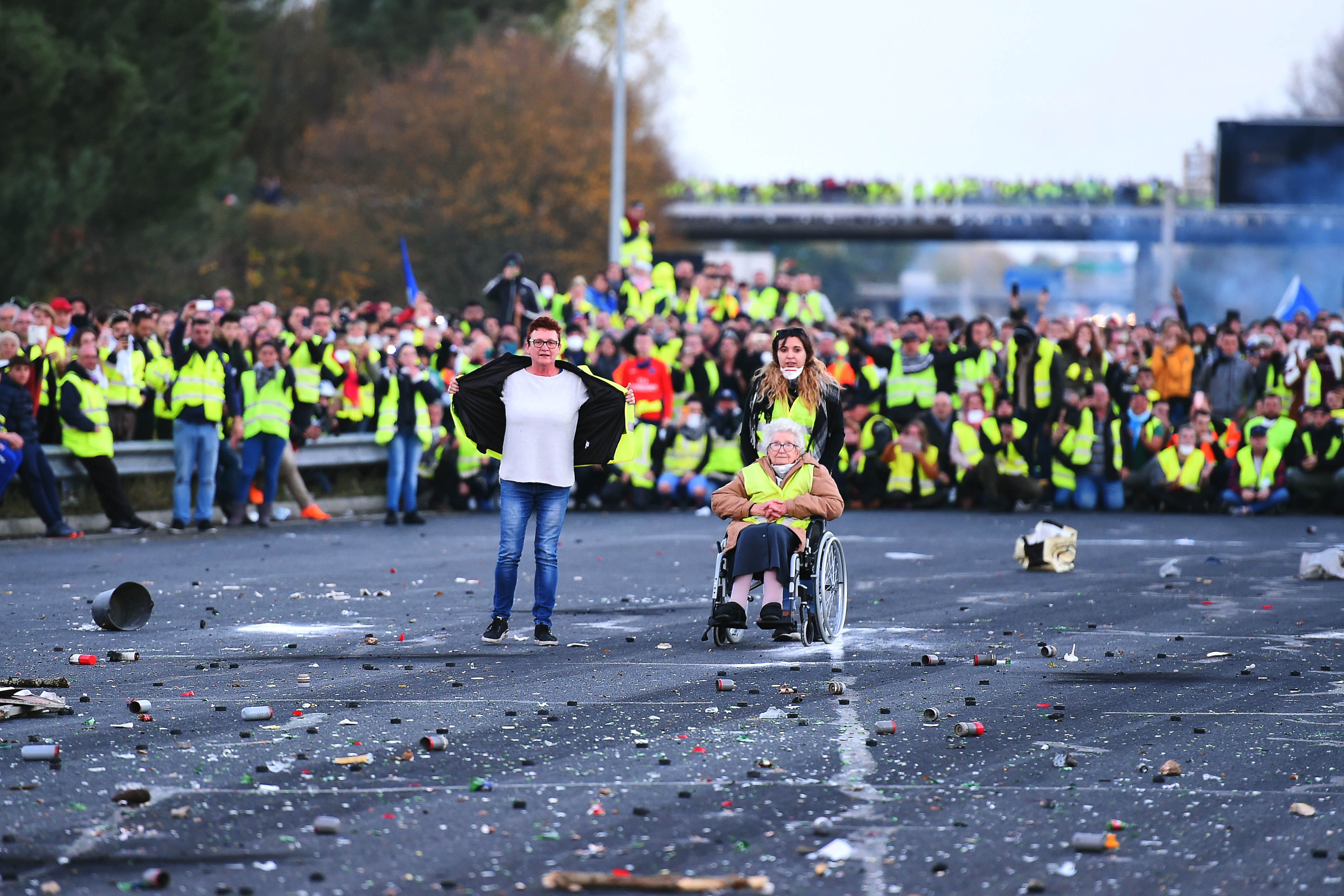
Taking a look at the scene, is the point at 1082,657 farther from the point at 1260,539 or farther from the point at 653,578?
the point at 1260,539

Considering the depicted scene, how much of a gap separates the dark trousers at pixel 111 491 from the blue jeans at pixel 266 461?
125cm

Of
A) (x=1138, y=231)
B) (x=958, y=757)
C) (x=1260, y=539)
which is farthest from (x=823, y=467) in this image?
(x=1138, y=231)

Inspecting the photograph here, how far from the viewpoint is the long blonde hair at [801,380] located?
35.6ft

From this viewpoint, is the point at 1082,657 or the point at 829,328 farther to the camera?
the point at 829,328

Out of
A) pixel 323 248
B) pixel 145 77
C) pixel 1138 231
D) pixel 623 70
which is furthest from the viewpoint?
pixel 1138 231

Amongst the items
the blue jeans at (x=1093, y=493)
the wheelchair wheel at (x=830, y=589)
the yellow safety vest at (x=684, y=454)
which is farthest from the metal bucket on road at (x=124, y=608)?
the blue jeans at (x=1093, y=493)

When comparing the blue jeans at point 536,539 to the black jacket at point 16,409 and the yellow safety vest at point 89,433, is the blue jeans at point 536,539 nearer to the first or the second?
the black jacket at point 16,409

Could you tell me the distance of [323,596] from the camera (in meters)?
A: 12.6

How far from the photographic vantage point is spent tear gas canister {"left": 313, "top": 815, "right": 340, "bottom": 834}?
596 cm

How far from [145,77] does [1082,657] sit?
31554 mm

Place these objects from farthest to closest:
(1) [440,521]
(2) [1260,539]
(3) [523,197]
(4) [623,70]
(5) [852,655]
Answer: (3) [523,197] → (4) [623,70] → (1) [440,521] → (2) [1260,539] → (5) [852,655]

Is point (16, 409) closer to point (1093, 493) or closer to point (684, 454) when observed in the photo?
point (684, 454)

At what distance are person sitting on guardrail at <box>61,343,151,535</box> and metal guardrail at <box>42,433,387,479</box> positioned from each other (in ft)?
0.55

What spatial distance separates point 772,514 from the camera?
1049cm
